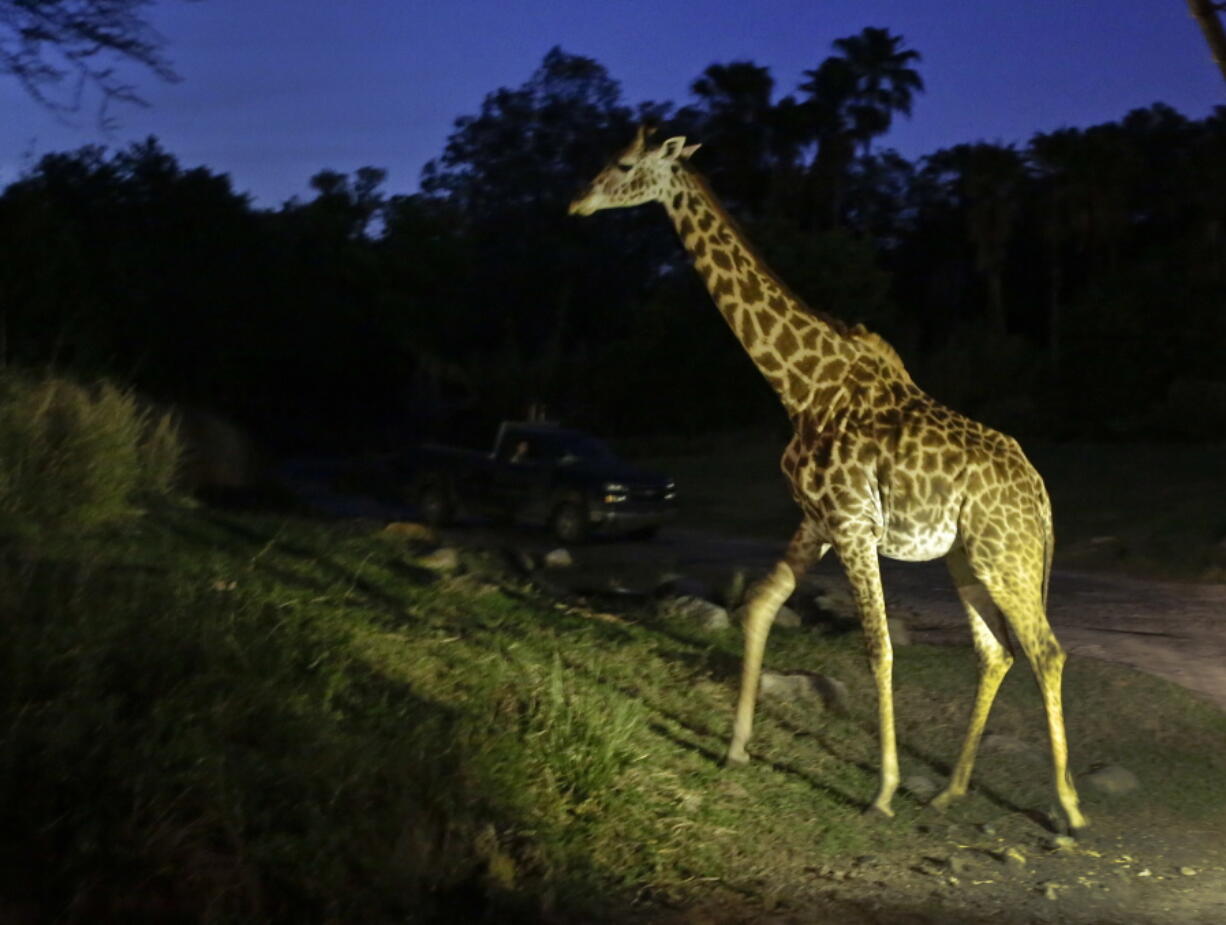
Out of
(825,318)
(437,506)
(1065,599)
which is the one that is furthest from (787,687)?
(437,506)

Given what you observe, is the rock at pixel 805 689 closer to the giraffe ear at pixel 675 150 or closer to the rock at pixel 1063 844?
the rock at pixel 1063 844

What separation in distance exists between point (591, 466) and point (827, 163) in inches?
1288

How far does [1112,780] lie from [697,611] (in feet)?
14.7

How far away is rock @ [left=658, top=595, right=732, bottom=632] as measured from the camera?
11812 mm

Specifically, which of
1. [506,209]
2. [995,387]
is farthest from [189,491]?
[506,209]

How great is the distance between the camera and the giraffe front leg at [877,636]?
7574 mm

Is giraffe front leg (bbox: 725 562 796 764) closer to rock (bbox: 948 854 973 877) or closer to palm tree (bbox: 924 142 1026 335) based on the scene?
rock (bbox: 948 854 973 877)

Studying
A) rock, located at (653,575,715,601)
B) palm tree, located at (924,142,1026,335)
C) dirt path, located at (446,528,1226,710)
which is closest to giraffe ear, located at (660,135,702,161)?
rock, located at (653,575,715,601)

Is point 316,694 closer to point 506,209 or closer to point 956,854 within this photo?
point 956,854

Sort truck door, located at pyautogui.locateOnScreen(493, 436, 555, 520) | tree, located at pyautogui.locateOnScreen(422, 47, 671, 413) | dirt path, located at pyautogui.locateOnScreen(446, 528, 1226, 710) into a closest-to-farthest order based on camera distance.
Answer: dirt path, located at pyautogui.locateOnScreen(446, 528, 1226, 710) → truck door, located at pyautogui.locateOnScreen(493, 436, 555, 520) → tree, located at pyautogui.locateOnScreen(422, 47, 671, 413)

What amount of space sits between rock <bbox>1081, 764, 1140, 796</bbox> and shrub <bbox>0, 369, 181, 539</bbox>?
6788mm

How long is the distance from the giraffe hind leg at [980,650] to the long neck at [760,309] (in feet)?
4.17

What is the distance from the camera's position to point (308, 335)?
43375 millimetres

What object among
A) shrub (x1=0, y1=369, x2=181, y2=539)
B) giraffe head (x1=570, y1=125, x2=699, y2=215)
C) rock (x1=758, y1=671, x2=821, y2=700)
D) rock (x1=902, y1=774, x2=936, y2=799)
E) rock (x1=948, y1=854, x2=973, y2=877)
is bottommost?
rock (x1=948, y1=854, x2=973, y2=877)
